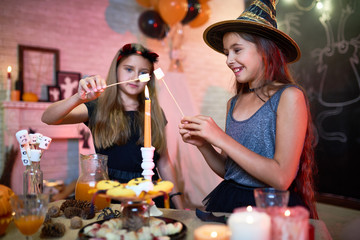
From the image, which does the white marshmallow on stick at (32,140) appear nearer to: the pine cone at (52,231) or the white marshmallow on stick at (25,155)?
the white marshmallow on stick at (25,155)

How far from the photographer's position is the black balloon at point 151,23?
4.24 meters

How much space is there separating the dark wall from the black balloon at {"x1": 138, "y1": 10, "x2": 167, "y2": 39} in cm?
189

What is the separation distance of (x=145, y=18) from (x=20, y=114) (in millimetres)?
1947

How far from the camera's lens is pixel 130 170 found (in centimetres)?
192

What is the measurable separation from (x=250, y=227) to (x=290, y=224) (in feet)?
0.38

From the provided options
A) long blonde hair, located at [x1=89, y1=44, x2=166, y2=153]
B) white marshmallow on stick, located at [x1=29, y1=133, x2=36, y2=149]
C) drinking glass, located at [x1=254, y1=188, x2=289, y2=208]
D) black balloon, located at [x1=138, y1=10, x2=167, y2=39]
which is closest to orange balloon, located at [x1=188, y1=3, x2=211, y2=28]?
black balloon, located at [x1=138, y1=10, x2=167, y2=39]

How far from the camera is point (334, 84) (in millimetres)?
3979

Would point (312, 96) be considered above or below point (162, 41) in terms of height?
below

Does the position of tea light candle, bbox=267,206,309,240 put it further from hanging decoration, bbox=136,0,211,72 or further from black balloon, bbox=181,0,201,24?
black balloon, bbox=181,0,201,24

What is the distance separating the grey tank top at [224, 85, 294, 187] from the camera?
1407mm

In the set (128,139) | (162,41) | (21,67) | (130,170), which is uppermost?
(162,41)

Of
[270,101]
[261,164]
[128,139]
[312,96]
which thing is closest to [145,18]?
[312,96]

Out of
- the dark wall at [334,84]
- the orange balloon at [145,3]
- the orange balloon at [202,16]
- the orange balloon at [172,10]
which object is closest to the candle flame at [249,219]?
the dark wall at [334,84]

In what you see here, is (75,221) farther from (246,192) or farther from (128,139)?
(128,139)
